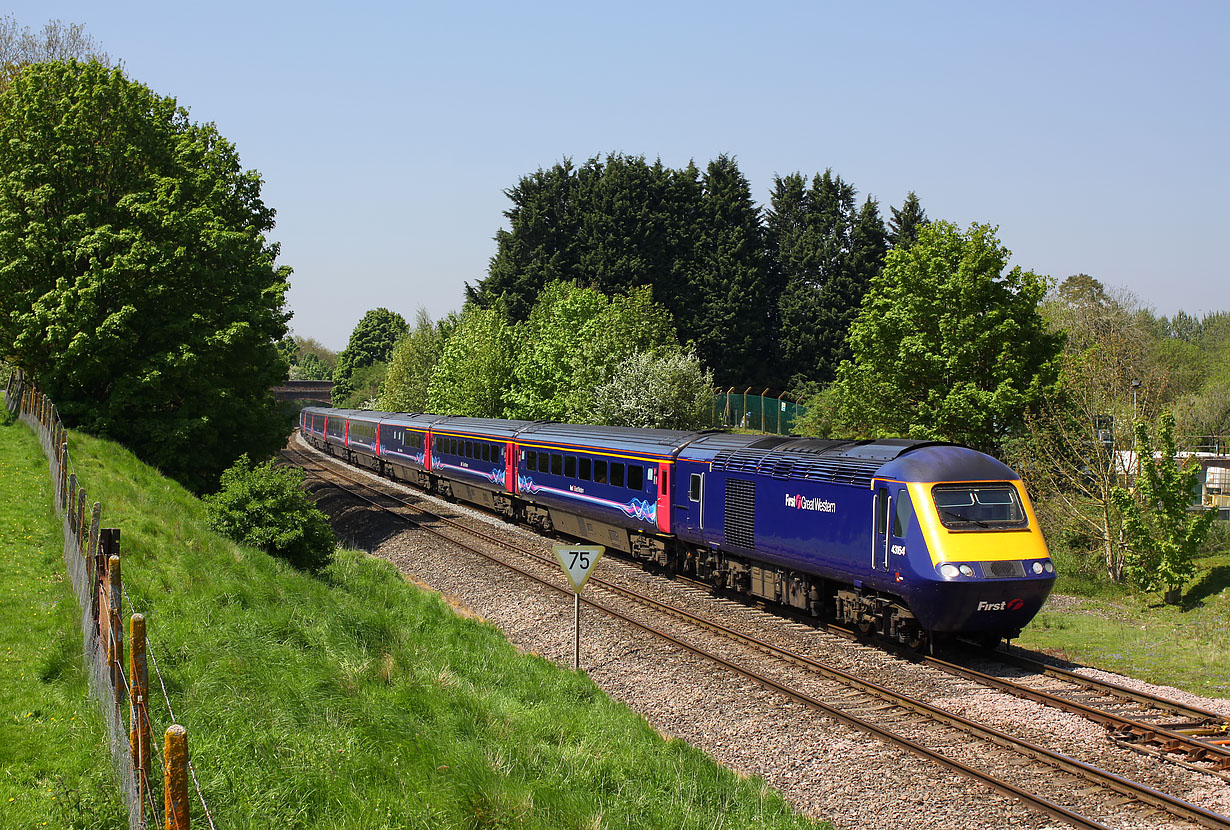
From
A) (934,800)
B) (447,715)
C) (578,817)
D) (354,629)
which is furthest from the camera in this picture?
(354,629)

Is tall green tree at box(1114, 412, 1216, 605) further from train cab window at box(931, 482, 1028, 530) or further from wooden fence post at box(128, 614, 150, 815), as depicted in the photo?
wooden fence post at box(128, 614, 150, 815)

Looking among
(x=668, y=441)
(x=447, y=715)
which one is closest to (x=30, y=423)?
(x=668, y=441)

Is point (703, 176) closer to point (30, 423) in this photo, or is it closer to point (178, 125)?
point (178, 125)

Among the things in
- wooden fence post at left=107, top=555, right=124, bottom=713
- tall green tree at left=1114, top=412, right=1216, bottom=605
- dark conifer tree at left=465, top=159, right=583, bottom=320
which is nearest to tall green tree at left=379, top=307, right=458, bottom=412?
dark conifer tree at left=465, top=159, right=583, bottom=320

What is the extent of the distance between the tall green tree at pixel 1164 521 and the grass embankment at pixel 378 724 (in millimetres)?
14624

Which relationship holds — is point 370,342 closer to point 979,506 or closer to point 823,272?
point 823,272

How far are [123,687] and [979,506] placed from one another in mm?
11741

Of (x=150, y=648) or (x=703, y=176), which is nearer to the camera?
(x=150, y=648)

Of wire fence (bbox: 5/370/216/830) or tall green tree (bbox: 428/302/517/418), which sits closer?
wire fence (bbox: 5/370/216/830)

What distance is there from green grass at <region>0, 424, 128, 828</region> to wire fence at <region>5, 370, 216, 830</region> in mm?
154

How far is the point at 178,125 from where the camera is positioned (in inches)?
1308

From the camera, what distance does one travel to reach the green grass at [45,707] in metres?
6.69

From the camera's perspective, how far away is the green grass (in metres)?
6.69

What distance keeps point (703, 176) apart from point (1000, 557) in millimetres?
62544
